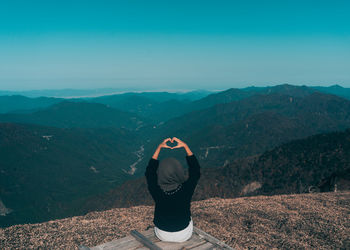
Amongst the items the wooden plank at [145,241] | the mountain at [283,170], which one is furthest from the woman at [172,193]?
the mountain at [283,170]

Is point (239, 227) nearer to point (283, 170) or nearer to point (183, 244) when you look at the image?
point (183, 244)

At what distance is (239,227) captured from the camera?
14383 millimetres

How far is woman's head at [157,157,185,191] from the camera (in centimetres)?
783

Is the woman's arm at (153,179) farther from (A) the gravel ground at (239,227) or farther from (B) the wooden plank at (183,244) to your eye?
(A) the gravel ground at (239,227)

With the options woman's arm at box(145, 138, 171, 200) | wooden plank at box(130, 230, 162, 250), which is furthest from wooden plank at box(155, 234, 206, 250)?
woman's arm at box(145, 138, 171, 200)

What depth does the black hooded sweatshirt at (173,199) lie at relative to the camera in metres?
8.04

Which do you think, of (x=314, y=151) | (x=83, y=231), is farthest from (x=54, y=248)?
(x=314, y=151)

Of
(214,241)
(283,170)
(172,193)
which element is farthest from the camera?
(283,170)

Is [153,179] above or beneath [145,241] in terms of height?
above

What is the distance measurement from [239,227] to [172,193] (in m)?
8.37

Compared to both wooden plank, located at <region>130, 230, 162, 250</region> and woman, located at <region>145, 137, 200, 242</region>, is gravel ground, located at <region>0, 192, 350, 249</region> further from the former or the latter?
woman, located at <region>145, 137, 200, 242</region>

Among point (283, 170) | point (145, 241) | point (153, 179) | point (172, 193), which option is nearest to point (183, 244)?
point (145, 241)

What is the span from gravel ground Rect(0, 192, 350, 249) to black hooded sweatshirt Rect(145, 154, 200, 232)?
5364 mm

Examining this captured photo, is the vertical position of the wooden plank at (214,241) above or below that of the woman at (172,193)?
below
